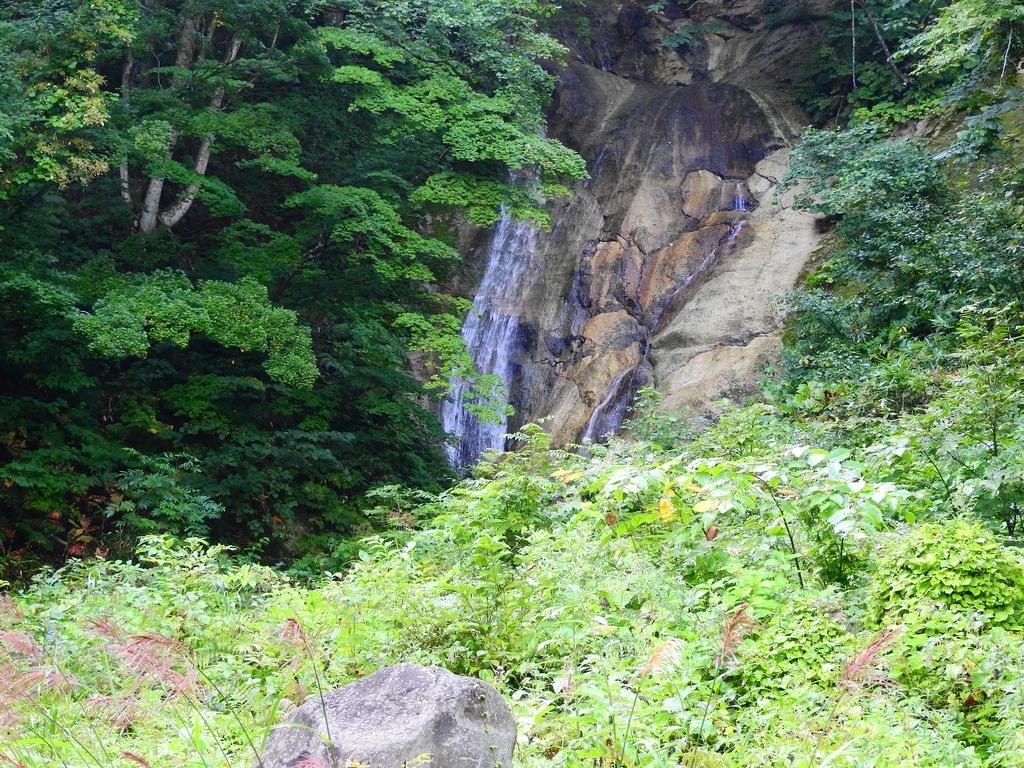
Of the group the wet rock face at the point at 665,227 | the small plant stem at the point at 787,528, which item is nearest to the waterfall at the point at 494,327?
the wet rock face at the point at 665,227

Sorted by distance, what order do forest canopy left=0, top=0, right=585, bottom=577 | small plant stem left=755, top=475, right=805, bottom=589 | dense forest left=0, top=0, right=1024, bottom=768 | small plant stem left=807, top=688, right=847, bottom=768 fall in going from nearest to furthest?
1. small plant stem left=807, top=688, right=847, bottom=768
2. dense forest left=0, top=0, right=1024, bottom=768
3. small plant stem left=755, top=475, right=805, bottom=589
4. forest canopy left=0, top=0, right=585, bottom=577

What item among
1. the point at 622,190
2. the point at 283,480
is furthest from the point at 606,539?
the point at 622,190

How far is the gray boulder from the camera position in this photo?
2371mm

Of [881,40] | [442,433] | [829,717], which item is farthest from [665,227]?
[829,717]

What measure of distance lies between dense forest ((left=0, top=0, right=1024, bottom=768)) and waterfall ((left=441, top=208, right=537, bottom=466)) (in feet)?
1.28

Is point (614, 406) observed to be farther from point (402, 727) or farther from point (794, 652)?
point (402, 727)

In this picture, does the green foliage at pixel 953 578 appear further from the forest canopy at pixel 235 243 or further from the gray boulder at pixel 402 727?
the forest canopy at pixel 235 243

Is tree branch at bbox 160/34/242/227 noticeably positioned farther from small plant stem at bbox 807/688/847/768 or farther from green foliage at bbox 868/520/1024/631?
small plant stem at bbox 807/688/847/768

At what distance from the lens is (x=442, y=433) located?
1215 centimetres

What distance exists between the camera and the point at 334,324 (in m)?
12.1

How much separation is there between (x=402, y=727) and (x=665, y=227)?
585 inches

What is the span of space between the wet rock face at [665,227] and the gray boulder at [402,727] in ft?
33.4

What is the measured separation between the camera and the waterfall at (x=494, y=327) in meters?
14.3

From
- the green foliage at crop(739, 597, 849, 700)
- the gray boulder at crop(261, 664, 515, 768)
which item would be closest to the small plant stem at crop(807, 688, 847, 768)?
the green foliage at crop(739, 597, 849, 700)
